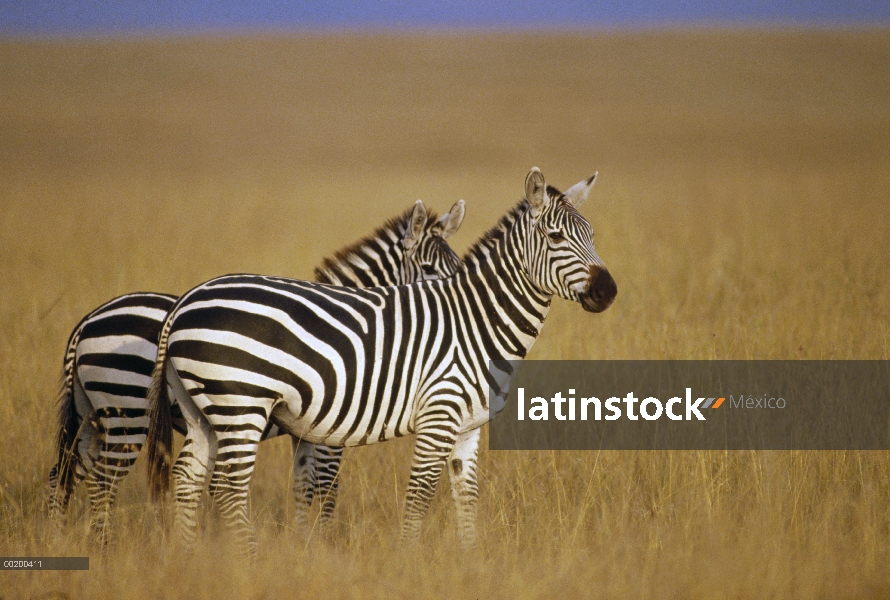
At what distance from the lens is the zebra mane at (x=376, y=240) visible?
617 centimetres

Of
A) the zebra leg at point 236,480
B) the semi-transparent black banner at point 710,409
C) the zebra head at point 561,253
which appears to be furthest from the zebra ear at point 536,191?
the zebra leg at point 236,480

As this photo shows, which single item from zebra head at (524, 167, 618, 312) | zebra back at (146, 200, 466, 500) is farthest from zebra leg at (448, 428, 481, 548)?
zebra back at (146, 200, 466, 500)

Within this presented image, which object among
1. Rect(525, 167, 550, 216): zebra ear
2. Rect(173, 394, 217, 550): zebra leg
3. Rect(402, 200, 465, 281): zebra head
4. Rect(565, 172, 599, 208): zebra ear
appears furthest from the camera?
Rect(402, 200, 465, 281): zebra head

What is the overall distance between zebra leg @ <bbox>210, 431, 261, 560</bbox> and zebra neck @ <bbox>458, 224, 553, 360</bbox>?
1.58 m

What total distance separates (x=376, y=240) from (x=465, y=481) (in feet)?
6.84

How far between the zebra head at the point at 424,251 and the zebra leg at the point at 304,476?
1496 mm

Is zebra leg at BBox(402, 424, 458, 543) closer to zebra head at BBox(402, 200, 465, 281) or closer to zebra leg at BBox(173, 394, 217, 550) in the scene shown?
zebra leg at BBox(173, 394, 217, 550)

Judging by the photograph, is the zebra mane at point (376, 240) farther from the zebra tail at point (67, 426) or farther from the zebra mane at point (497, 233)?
the zebra tail at point (67, 426)

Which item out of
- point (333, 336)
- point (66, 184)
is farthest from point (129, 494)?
point (66, 184)

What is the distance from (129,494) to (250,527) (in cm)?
195

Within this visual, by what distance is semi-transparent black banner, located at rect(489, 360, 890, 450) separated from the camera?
640cm

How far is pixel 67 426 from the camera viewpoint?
17.1ft

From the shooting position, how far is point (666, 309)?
10539 mm

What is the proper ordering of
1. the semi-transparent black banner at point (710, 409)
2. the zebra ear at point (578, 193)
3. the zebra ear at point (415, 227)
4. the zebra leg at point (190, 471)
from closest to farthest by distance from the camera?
the zebra leg at point (190, 471), the zebra ear at point (578, 193), the zebra ear at point (415, 227), the semi-transparent black banner at point (710, 409)
